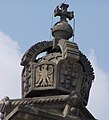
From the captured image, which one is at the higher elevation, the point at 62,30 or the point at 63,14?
the point at 63,14

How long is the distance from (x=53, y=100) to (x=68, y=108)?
1.92 feet

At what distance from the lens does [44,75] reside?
25766mm

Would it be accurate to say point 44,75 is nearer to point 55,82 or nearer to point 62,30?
point 55,82

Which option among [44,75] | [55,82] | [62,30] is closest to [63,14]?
[62,30]

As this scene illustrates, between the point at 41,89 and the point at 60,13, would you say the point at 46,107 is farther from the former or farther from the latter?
the point at 60,13

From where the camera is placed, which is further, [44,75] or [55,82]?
[44,75]

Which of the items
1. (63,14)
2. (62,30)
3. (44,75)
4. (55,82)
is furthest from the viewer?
(63,14)

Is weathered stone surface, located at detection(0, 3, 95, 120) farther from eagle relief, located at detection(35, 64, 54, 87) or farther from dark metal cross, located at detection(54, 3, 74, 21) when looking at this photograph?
dark metal cross, located at detection(54, 3, 74, 21)

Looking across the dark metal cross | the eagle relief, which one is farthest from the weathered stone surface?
the dark metal cross

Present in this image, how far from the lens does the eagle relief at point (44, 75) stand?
84.1 ft

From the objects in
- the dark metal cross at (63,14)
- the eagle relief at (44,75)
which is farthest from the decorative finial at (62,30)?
the eagle relief at (44,75)

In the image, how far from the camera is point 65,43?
85.5 ft

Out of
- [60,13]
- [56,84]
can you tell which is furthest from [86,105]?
[60,13]

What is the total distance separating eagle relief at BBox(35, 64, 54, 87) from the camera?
25625 millimetres
